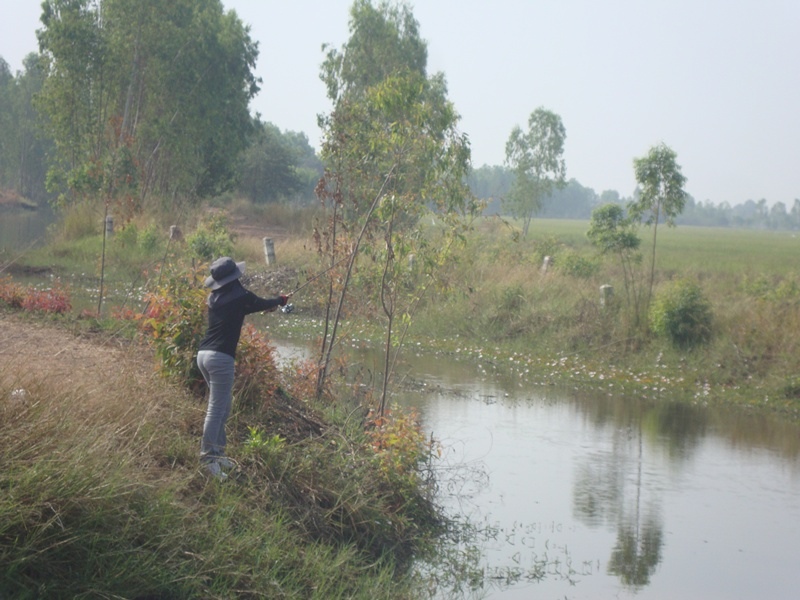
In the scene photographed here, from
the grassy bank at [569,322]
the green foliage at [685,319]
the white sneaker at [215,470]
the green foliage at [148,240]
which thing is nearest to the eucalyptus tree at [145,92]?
the green foliage at [148,240]

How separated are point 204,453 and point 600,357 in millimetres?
13728

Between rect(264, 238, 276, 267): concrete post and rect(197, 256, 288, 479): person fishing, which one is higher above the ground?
rect(197, 256, 288, 479): person fishing

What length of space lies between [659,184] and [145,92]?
26.6 m

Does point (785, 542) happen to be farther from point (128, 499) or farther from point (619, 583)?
point (128, 499)

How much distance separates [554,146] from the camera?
65562mm

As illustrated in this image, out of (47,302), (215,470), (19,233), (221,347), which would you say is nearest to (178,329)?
(221,347)

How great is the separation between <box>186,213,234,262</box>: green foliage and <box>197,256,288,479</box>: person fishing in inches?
618

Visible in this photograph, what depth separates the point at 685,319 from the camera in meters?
19.8

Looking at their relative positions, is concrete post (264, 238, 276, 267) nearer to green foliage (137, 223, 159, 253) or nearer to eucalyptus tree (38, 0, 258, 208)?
green foliage (137, 223, 159, 253)

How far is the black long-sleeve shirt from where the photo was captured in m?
7.95

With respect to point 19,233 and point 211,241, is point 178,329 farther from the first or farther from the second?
point 19,233

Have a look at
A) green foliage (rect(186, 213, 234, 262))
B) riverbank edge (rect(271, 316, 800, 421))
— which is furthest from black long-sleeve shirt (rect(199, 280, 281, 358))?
green foliage (rect(186, 213, 234, 262))

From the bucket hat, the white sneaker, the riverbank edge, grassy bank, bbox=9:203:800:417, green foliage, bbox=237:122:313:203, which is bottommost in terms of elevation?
the riverbank edge

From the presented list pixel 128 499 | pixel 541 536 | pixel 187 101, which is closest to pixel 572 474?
pixel 541 536
